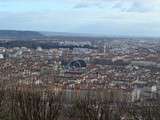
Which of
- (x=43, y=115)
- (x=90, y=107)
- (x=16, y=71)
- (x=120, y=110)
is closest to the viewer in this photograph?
(x=43, y=115)

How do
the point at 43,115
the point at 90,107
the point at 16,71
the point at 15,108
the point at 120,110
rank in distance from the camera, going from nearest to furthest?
the point at 43,115 → the point at 90,107 → the point at 15,108 → the point at 120,110 → the point at 16,71

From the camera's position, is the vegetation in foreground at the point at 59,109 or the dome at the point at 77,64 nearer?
the vegetation in foreground at the point at 59,109

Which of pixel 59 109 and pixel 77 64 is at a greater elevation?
pixel 59 109

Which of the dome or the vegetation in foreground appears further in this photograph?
the dome

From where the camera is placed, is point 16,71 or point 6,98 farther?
point 16,71

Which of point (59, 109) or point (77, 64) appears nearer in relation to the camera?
point (59, 109)

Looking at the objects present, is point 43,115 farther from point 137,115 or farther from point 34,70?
point 34,70

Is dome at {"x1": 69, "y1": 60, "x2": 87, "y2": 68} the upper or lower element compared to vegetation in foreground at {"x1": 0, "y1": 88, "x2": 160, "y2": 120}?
lower

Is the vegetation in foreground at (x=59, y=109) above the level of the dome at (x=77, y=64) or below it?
above

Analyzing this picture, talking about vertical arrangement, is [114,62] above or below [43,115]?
below

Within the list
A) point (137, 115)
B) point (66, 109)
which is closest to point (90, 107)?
point (137, 115)
